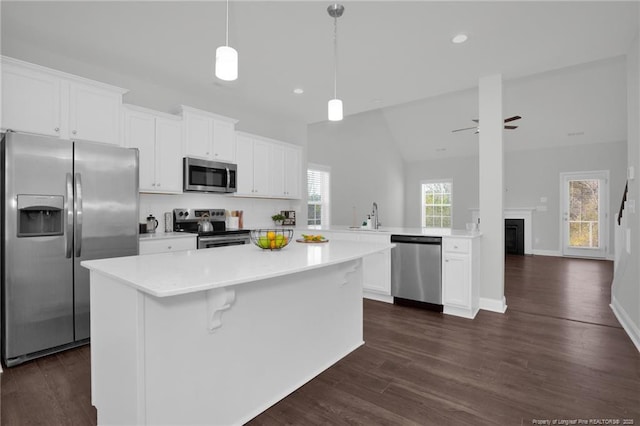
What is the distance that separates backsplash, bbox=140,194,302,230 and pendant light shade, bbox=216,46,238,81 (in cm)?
267

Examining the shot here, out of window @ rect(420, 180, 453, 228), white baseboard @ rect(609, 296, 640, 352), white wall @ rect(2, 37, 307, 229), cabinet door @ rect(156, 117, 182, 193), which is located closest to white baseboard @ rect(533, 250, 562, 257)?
window @ rect(420, 180, 453, 228)

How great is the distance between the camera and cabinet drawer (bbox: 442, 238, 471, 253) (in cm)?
347

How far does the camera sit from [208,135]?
420 cm

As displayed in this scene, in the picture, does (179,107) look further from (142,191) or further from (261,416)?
(261,416)

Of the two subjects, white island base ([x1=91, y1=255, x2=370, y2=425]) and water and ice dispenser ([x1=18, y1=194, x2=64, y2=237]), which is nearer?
white island base ([x1=91, y1=255, x2=370, y2=425])

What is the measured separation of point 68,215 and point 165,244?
3.00ft

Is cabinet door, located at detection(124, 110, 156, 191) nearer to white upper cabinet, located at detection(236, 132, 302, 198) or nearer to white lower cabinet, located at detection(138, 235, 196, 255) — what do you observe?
white lower cabinet, located at detection(138, 235, 196, 255)

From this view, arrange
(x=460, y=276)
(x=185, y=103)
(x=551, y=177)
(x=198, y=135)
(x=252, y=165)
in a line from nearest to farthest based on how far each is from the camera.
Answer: (x=460, y=276), (x=198, y=135), (x=185, y=103), (x=252, y=165), (x=551, y=177)

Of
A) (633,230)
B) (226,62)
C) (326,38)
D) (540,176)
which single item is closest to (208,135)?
(326,38)

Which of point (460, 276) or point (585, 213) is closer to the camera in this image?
point (460, 276)

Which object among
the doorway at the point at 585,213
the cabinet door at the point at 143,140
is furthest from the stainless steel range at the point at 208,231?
the doorway at the point at 585,213

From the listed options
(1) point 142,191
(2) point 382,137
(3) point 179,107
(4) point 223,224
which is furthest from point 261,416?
(2) point 382,137

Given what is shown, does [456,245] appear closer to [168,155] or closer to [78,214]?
[168,155]

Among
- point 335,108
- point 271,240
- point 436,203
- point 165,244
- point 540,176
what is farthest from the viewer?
point 436,203
